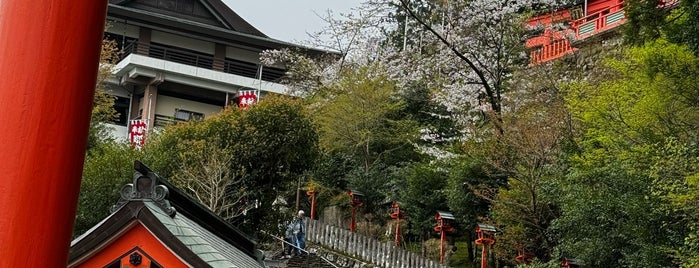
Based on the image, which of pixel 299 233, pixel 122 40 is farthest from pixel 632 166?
pixel 122 40

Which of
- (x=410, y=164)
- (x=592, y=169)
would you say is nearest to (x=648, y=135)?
(x=592, y=169)

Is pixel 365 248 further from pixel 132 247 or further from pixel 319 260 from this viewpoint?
pixel 132 247

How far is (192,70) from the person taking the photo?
2922 cm

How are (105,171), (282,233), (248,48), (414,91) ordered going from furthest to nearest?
(248,48), (414,91), (282,233), (105,171)

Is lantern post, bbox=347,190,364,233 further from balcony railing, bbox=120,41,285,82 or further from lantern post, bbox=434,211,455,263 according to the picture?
balcony railing, bbox=120,41,285,82

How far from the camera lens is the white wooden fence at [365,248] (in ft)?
49.8

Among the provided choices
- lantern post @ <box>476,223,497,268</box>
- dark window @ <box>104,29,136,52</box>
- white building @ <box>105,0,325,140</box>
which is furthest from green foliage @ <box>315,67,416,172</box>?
dark window @ <box>104,29,136,52</box>

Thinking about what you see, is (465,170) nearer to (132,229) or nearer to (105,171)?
(105,171)

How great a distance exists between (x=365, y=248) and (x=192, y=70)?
51.5 ft

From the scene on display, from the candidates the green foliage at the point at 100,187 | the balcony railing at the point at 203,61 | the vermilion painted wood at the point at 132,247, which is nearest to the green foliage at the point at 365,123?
the green foliage at the point at 100,187

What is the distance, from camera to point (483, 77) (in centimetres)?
1686

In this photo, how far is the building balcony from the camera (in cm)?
2859

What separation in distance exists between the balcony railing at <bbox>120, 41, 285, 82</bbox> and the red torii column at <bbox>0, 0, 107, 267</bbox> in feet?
94.4

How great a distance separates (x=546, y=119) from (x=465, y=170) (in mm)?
2719
